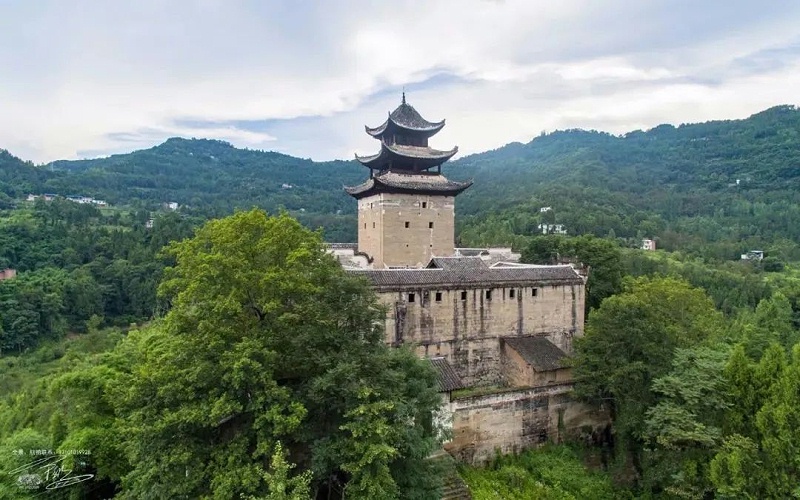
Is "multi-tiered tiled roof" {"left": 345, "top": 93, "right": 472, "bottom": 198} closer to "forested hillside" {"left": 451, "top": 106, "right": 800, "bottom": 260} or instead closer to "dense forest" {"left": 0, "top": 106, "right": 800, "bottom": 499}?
"dense forest" {"left": 0, "top": 106, "right": 800, "bottom": 499}

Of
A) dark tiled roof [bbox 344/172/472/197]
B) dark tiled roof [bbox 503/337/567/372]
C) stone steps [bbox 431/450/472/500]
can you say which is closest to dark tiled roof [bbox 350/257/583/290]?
dark tiled roof [bbox 503/337/567/372]

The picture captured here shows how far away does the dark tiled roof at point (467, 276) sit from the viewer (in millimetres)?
21234

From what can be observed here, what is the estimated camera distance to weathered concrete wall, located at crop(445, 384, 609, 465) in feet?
61.9

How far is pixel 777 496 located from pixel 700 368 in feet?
14.3

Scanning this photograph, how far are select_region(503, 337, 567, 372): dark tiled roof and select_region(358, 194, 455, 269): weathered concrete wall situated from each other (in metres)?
8.48

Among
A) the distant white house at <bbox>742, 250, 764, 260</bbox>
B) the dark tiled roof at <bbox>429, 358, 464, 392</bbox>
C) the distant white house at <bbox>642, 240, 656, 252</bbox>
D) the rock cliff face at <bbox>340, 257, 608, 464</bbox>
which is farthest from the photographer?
the distant white house at <bbox>642, 240, 656, 252</bbox>

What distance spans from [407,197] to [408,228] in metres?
1.87

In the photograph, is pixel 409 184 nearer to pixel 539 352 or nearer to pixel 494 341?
pixel 494 341

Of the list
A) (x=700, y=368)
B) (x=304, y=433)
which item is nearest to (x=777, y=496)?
(x=700, y=368)

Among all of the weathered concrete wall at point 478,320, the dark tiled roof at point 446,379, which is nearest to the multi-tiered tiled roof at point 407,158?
the weathered concrete wall at point 478,320

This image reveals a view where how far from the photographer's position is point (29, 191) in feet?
395

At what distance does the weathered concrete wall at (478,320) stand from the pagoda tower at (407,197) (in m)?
7.50

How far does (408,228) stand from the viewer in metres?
29.1

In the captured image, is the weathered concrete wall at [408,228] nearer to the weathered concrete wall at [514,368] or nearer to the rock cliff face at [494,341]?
the rock cliff face at [494,341]
